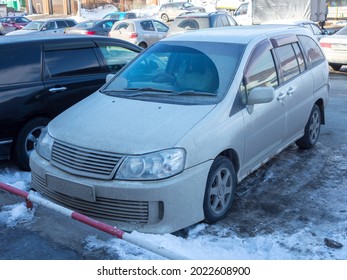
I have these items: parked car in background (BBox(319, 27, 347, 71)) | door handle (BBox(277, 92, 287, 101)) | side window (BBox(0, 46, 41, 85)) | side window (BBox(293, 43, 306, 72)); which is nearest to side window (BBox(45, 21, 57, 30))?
parked car in background (BBox(319, 27, 347, 71))

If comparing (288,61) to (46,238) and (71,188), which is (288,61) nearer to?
(71,188)

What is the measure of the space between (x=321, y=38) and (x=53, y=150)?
1056 cm

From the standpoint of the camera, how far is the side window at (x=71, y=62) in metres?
5.81

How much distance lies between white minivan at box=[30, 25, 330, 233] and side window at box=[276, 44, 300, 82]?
0.5 inches

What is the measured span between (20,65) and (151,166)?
2.73 metres

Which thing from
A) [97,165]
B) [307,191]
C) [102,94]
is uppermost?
[102,94]

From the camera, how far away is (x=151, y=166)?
362 centimetres

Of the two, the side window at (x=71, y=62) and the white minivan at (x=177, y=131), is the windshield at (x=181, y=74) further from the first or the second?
the side window at (x=71, y=62)

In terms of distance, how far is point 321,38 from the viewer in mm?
12789

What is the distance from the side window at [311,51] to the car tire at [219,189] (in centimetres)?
250

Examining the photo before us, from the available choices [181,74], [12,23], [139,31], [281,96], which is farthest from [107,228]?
[12,23]

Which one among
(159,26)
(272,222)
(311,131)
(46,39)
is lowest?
(272,222)
